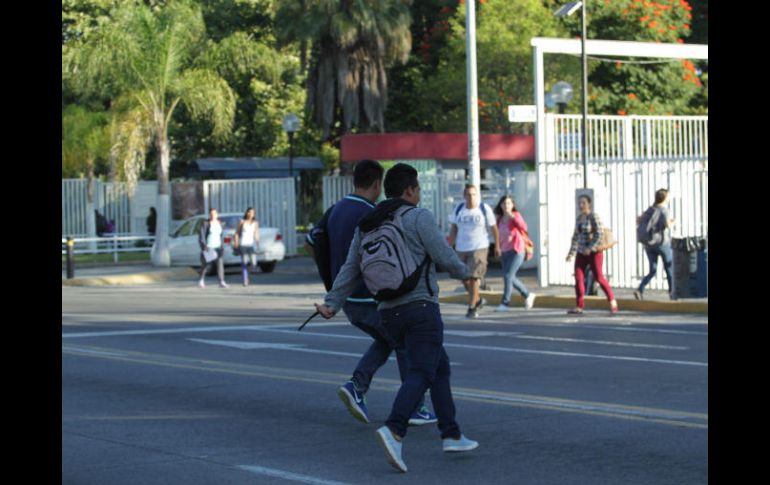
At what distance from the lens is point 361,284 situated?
9242 mm

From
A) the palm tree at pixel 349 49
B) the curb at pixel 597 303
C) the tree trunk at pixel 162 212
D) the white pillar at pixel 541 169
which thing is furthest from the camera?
the palm tree at pixel 349 49

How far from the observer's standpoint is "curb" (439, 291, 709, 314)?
1966 centimetres

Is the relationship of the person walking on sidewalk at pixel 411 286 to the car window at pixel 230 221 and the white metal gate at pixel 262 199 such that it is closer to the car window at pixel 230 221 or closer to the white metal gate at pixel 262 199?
the car window at pixel 230 221

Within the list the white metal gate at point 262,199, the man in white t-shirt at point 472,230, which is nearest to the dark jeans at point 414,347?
the man in white t-shirt at point 472,230

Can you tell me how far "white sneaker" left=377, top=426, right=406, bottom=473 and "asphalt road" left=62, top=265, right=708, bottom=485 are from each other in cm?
8

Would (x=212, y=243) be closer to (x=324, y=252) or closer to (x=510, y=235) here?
(x=510, y=235)

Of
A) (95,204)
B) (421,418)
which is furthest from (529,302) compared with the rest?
(95,204)

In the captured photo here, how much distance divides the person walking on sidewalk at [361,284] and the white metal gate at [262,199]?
29694 mm

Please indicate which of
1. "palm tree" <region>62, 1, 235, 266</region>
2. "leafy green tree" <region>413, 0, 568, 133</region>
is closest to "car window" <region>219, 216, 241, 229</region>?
"palm tree" <region>62, 1, 235, 266</region>

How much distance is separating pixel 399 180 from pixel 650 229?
1281 cm

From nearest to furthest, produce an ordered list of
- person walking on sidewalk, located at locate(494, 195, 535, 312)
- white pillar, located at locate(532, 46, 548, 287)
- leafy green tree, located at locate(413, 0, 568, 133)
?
person walking on sidewalk, located at locate(494, 195, 535, 312), white pillar, located at locate(532, 46, 548, 287), leafy green tree, located at locate(413, 0, 568, 133)

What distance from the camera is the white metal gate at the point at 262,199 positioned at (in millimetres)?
38875

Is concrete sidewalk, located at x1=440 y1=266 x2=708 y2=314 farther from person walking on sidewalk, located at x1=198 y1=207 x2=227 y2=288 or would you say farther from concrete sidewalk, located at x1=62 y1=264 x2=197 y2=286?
concrete sidewalk, located at x1=62 y1=264 x2=197 y2=286
